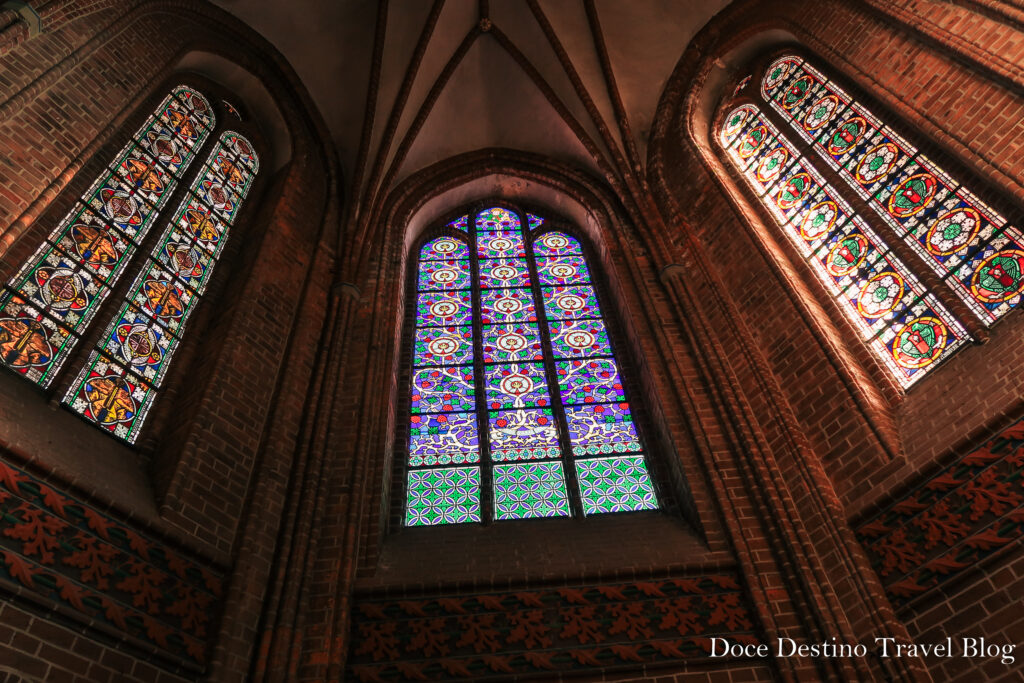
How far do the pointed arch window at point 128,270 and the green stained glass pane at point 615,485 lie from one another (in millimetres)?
3714

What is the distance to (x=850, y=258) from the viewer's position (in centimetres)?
712

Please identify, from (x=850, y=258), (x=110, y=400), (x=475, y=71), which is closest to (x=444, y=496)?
(x=110, y=400)

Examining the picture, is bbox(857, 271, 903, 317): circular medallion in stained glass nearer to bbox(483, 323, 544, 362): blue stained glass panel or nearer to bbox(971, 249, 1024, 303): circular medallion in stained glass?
bbox(971, 249, 1024, 303): circular medallion in stained glass

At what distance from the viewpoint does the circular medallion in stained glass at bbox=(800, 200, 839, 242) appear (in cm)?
753

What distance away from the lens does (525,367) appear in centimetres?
801

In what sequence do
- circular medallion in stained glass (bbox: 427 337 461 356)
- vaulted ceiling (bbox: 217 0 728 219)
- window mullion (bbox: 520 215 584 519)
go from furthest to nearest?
1. vaulted ceiling (bbox: 217 0 728 219)
2. circular medallion in stained glass (bbox: 427 337 461 356)
3. window mullion (bbox: 520 215 584 519)

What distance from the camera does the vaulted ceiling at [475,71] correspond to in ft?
31.9

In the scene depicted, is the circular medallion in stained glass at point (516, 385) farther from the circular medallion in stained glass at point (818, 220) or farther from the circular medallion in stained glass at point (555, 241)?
the circular medallion in stained glass at point (818, 220)

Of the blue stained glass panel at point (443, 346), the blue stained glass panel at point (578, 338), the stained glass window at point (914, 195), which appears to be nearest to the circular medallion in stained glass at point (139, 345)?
the blue stained glass panel at point (443, 346)

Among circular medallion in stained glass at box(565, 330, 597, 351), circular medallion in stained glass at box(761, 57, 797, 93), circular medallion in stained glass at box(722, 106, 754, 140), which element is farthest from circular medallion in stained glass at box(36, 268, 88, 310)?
circular medallion in stained glass at box(761, 57, 797, 93)

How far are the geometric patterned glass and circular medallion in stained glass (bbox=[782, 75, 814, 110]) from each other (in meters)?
0.03

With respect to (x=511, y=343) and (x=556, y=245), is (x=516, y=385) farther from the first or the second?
(x=556, y=245)

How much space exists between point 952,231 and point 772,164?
264 centimetres

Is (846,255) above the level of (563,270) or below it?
below
